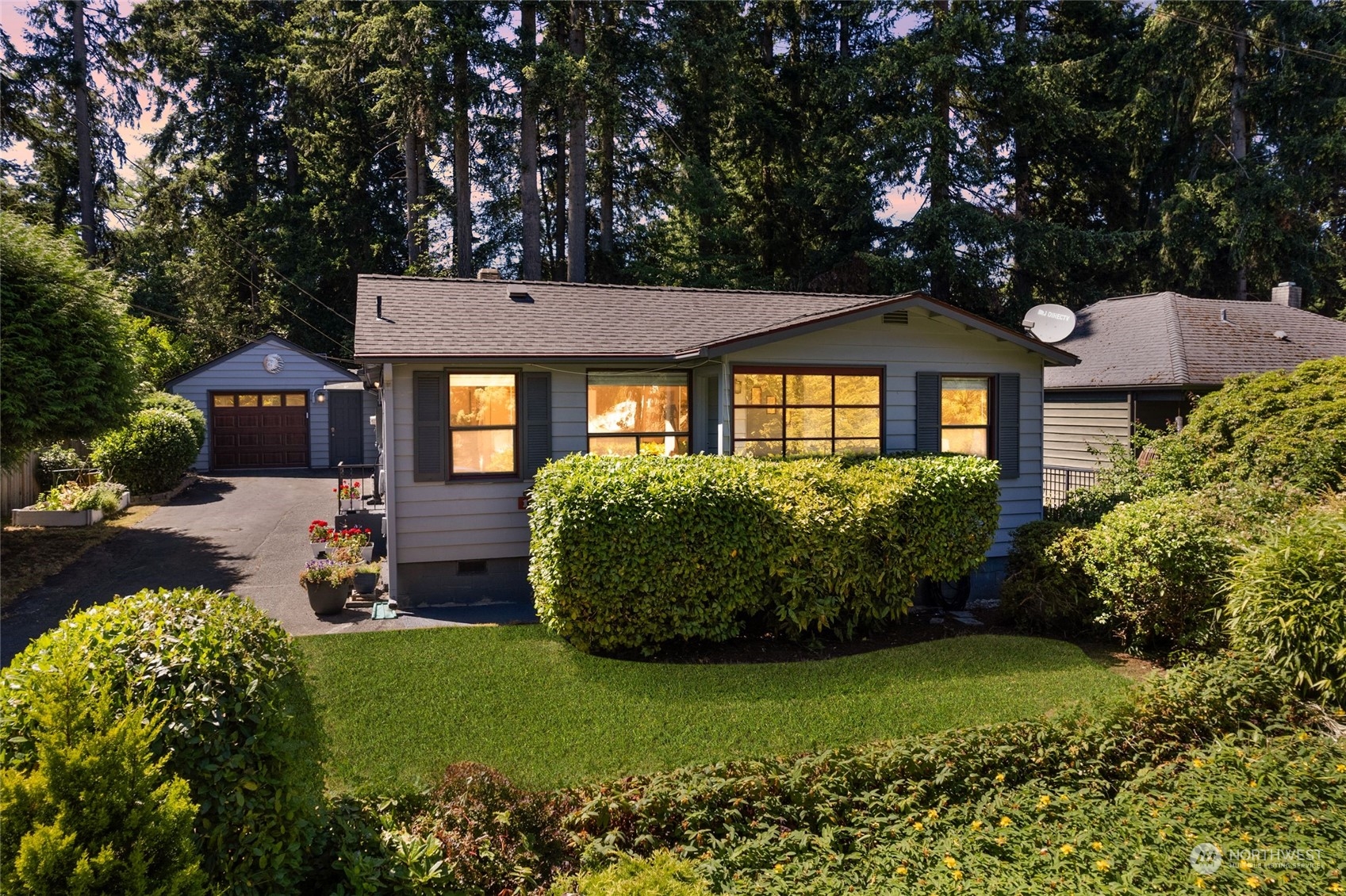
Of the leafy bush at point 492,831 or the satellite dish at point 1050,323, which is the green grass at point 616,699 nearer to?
the leafy bush at point 492,831

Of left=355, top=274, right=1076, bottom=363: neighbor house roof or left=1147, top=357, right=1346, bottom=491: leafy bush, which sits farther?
left=1147, top=357, right=1346, bottom=491: leafy bush

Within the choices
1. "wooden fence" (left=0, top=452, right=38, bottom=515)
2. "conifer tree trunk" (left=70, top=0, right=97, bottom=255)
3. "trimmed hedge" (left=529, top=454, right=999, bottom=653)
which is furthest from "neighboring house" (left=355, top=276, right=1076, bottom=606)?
"conifer tree trunk" (left=70, top=0, right=97, bottom=255)

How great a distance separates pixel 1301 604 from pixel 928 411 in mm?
4931

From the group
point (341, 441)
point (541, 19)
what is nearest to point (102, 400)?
point (341, 441)

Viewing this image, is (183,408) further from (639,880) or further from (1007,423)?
(639,880)

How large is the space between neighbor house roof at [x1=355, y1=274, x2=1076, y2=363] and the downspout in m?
0.55

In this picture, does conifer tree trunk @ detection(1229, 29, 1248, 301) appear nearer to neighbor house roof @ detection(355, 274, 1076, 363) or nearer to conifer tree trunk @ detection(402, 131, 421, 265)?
neighbor house roof @ detection(355, 274, 1076, 363)

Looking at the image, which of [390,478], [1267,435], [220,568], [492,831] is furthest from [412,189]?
[492,831]

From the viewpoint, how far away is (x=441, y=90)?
19359 mm

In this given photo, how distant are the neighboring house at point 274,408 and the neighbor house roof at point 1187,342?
1800 centimetres

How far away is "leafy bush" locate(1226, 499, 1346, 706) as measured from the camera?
557 centimetres

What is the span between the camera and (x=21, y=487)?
13.9 meters

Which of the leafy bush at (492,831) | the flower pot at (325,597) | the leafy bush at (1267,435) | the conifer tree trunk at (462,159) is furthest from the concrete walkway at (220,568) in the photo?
the leafy bush at (1267,435)

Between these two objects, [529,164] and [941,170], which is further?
[941,170]
